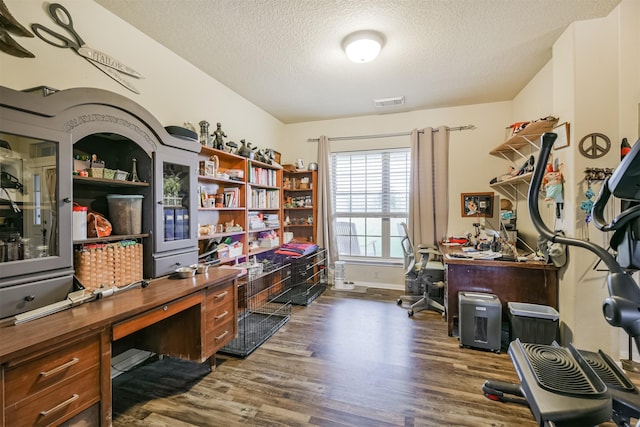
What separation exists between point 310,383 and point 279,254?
1.90 metres

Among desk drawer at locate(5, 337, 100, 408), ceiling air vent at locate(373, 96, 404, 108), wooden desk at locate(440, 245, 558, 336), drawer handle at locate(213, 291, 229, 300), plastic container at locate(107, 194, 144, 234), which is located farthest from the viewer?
ceiling air vent at locate(373, 96, 404, 108)

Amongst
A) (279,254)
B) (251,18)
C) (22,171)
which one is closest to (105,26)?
(251,18)

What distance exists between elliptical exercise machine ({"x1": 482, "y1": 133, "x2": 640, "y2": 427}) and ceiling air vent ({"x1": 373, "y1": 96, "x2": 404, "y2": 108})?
2841 mm

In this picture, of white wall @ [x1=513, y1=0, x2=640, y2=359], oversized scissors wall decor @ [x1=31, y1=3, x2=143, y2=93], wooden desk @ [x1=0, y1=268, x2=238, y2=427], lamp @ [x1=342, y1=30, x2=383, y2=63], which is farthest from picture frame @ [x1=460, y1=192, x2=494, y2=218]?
oversized scissors wall decor @ [x1=31, y1=3, x2=143, y2=93]

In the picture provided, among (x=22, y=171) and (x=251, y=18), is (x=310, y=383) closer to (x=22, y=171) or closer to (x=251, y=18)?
(x=22, y=171)

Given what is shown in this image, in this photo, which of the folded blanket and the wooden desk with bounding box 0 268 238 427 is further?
the folded blanket

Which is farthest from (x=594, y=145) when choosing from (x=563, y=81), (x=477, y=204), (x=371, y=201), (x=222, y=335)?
(x=222, y=335)

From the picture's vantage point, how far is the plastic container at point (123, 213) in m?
1.81

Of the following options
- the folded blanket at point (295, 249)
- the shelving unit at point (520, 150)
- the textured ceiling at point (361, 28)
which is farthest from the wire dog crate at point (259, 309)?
the shelving unit at point (520, 150)

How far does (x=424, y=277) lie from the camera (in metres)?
3.27

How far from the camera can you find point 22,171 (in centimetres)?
135

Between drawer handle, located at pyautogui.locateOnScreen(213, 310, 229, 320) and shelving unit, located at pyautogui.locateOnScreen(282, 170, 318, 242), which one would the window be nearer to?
shelving unit, located at pyautogui.locateOnScreen(282, 170, 318, 242)

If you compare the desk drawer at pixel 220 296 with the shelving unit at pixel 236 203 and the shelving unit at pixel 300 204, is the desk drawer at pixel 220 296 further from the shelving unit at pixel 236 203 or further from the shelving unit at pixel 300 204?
the shelving unit at pixel 300 204

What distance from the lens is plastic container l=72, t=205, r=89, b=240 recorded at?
1.54 metres
